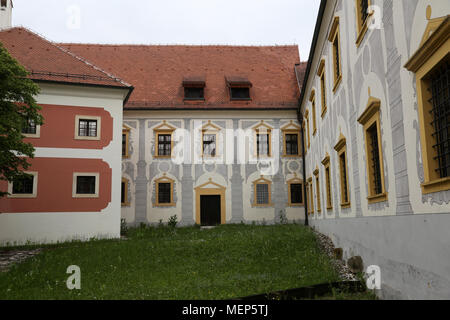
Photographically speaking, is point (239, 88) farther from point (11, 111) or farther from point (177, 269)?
point (177, 269)

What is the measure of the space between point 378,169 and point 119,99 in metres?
13.5

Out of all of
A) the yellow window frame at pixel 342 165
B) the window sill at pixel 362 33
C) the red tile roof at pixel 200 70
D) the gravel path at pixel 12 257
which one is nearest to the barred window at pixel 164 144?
the red tile roof at pixel 200 70

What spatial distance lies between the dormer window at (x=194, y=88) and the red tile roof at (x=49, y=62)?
6.17 meters

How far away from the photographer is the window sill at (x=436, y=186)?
4914 mm

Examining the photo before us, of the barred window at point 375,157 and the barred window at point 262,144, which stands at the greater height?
the barred window at point 262,144

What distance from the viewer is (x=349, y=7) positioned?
9.75 metres

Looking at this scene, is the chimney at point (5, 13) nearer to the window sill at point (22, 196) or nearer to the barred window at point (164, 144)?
the barred window at point (164, 144)

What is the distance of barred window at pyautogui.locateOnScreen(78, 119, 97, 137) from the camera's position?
713 inches

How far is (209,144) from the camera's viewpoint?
78.2 ft

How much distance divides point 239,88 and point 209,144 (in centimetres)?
395

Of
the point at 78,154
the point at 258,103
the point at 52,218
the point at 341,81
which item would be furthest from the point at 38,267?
the point at 258,103

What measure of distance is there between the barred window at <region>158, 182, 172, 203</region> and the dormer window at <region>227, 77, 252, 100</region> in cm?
655
